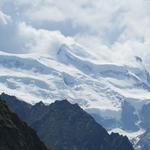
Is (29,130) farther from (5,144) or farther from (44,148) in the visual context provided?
(5,144)

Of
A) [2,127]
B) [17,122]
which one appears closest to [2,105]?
[17,122]

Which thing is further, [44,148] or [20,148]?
[44,148]

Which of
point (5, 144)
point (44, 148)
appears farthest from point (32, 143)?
point (5, 144)

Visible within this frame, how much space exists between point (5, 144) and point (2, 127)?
4.00m

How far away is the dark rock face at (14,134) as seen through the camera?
433 ft

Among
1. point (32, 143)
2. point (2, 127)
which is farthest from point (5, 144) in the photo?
point (32, 143)

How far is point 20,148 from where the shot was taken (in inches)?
5300

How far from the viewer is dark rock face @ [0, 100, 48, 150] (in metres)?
132

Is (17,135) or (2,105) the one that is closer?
(17,135)

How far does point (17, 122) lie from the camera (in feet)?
479

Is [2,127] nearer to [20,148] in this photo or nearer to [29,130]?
[20,148]

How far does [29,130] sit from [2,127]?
15.9 meters

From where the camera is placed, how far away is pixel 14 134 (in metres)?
136

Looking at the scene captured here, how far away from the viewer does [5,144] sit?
13025cm
